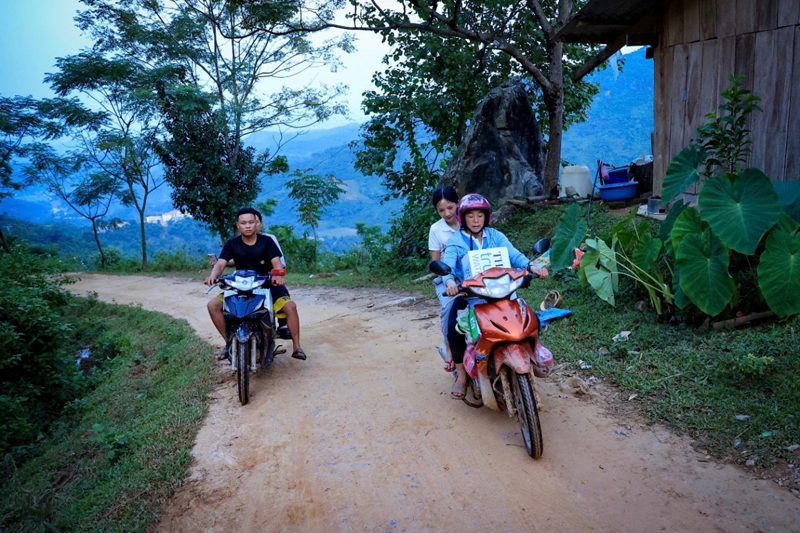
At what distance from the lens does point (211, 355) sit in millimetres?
6676

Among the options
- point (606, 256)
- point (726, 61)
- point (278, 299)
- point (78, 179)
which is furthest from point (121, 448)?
point (78, 179)

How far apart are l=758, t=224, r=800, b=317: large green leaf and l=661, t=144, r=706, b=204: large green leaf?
129 centimetres

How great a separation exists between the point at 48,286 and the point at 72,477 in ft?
21.2

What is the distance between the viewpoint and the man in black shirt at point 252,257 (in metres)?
5.37

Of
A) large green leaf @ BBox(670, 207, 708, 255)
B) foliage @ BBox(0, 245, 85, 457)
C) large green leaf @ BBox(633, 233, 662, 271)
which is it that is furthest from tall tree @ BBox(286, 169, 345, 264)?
large green leaf @ BBox(670, 207, 708, 255)

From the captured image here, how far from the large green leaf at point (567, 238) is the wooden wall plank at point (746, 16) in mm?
2893

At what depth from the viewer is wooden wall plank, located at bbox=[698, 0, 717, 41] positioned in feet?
21.6

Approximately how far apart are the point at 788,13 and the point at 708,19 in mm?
1105

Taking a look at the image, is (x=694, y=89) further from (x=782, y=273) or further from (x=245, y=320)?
(x=245, y=320)

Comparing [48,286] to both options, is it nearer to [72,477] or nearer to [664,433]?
[72,477]

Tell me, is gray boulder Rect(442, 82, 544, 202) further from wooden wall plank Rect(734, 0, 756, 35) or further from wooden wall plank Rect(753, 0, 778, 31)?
wooden wall plank Rect(753, 0, 778, 31)

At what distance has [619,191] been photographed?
32.7 ft

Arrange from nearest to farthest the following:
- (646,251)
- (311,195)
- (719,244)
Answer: (719,244) < (646,251) < (311,195)

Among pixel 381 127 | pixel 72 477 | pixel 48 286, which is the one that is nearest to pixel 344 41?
pixel 381 127
